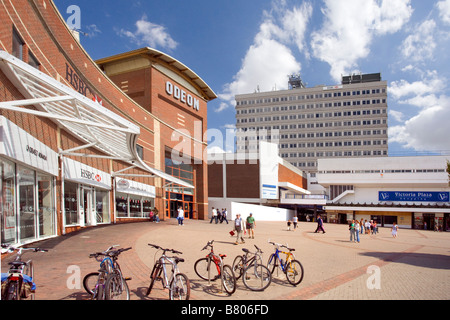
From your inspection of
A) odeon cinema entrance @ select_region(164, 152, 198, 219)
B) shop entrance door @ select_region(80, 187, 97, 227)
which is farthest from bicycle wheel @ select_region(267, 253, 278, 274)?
odeon cinema entrance @ select_region(164, 152, 198, 219)

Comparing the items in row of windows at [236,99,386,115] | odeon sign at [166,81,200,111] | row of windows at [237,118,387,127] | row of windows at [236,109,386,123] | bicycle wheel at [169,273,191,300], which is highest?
row of windows at [236,99,386,115]

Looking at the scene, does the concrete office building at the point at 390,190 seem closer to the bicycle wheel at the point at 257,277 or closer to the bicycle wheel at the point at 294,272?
the bicycle wheel at the point at 294,272

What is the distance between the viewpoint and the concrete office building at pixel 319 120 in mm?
96875

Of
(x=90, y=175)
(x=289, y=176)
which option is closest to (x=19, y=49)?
(x=90, y=175)

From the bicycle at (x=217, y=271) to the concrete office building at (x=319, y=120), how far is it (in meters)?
93.4

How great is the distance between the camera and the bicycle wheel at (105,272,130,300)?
220 inches

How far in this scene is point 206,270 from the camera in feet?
27.3

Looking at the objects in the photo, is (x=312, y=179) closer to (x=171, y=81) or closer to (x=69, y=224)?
(x=171, y=81)

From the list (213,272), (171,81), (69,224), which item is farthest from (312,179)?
(213,272)

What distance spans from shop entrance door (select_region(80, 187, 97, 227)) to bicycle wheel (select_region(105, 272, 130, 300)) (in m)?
13.3

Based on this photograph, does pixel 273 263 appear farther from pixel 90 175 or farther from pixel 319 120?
pixel 319 120

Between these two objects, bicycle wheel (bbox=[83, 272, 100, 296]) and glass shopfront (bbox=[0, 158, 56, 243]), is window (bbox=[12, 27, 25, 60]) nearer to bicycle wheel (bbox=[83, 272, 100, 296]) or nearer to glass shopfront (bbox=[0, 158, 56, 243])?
glass shopfront (bbox=[0, 158, 56, 243])

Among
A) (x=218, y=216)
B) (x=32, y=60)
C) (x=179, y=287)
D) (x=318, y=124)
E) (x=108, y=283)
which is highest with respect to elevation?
(x=318, y=124)

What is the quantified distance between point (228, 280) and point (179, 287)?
59.6 inches
